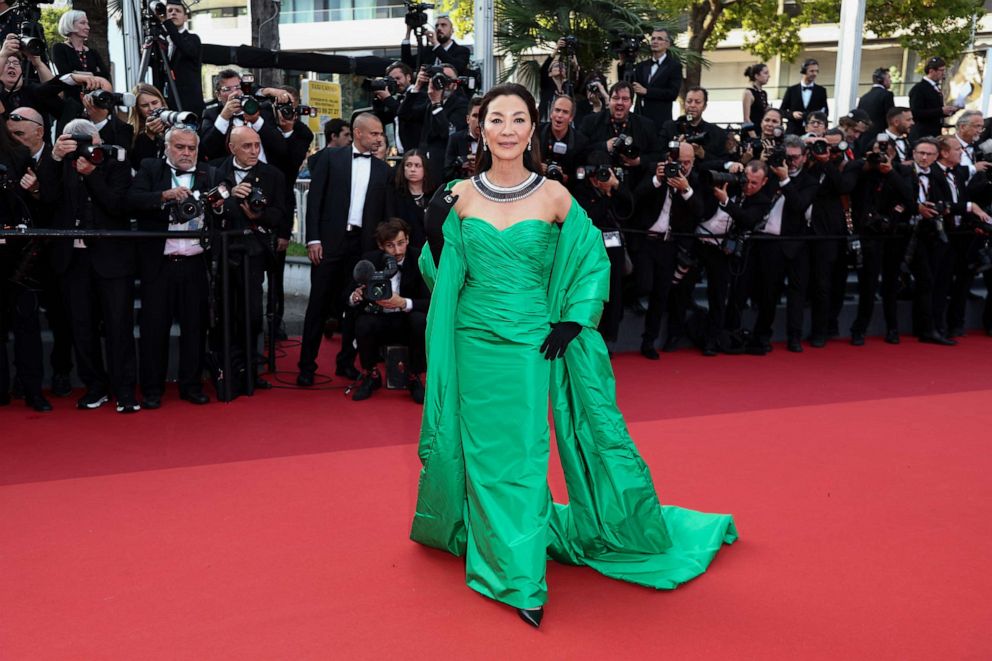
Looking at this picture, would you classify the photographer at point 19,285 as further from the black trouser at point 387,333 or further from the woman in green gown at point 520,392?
the woman in green gown at point 520,392

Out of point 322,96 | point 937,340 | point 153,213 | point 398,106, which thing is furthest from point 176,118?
point 937,340

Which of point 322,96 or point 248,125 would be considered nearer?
point 248,125

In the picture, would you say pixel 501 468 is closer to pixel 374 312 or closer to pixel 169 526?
pixel 169 526

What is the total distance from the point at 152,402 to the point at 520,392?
10.8 feet

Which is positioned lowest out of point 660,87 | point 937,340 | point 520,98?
point 937,340

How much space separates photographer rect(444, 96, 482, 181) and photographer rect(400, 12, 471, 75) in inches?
63.0

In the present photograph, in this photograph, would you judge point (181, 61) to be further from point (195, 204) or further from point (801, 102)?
point (801, 102)

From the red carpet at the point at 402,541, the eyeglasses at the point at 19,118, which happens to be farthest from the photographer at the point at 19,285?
the red carpet at the point at 402,541

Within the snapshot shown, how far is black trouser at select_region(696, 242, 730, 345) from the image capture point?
7691mm

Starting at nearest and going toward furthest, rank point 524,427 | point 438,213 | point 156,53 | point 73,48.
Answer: point 524,427
point 438,213
point 73,48
point 156,53

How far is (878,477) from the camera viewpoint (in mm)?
4684

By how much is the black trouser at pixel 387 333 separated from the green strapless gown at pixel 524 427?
2.55 metres

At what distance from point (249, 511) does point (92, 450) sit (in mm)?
1346

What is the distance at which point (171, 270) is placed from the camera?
19.3ft
